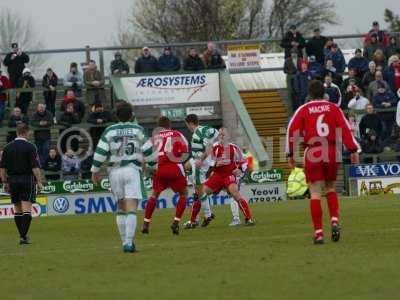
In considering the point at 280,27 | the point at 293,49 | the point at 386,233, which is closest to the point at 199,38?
the point at 280,27

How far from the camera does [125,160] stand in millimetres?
16391

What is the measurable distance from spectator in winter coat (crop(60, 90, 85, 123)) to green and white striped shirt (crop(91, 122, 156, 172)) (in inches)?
800

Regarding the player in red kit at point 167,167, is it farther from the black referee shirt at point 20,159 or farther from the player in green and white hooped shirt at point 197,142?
the black referee shirt at point 20,159

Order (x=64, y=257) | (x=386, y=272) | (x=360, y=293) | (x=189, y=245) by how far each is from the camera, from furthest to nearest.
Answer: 1. (x=189, y=245)
2. (x=64, y=257)
3. (x=386, y=272)
4. (x=360, y=293)

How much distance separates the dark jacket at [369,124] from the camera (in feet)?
120

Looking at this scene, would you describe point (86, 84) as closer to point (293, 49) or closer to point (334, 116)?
point (293, 49)

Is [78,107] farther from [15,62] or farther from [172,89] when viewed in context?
[172,89]

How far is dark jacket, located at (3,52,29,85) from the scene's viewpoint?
121ft

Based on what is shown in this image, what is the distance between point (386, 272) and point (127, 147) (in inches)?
196

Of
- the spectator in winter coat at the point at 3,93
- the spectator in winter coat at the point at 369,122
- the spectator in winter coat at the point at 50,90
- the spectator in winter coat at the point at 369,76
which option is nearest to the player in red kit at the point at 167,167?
the spectator in winter coat at the point at 369,122

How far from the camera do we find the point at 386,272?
41.1 ft

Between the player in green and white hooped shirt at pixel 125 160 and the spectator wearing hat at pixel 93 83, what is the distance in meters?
21.7

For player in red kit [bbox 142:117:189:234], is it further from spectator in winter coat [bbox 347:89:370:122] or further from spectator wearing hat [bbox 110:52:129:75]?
spectator wearing hat [bbox 110:52:129:75]

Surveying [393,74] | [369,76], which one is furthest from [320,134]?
[369,76]
